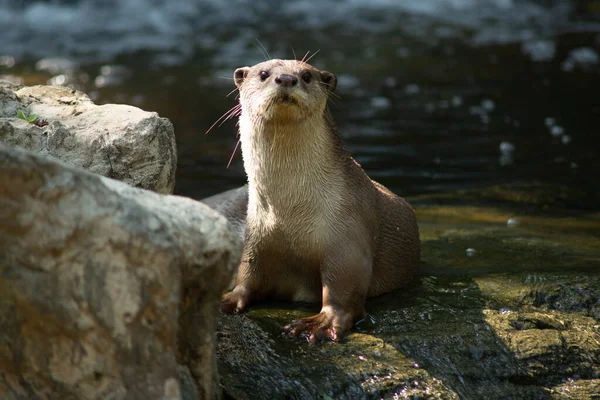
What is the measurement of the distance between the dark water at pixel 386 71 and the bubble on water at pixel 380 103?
2cm

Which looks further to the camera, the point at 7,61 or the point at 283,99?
the point at 7,61

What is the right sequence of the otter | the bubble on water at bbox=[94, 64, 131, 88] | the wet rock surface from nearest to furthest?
the wet rock surface, the otter, the bubble on water at bbox=[94, 64, 131, 88]

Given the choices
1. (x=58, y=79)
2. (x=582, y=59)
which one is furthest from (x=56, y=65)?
(x=582, y=59)

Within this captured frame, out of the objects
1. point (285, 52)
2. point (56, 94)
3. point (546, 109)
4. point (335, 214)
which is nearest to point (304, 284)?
point (335, 214)

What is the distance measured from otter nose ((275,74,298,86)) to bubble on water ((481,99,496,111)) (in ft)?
19.0

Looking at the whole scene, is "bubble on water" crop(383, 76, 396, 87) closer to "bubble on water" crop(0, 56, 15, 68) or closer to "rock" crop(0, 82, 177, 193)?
"bubble on water" crop(0, 56, 15, 68)

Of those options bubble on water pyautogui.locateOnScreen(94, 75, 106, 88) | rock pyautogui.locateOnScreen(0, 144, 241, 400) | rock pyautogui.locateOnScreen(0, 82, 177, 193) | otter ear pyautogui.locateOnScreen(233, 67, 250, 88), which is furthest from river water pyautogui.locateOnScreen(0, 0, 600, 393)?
rock pyautogui.locateOnScreen(0, 144, 241, 400)

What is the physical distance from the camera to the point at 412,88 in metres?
9.94

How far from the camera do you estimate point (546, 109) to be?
9.01 m

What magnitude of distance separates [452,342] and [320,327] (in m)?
0.53

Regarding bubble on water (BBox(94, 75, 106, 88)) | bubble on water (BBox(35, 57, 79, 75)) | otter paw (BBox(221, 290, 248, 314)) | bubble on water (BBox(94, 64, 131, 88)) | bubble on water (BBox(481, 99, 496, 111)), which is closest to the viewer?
otter paw (BBox(221, 290, 248, 314))

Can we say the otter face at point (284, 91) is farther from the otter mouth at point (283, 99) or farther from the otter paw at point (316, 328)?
the otter paw at point (316, 328)

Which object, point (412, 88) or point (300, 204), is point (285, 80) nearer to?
point (300, 204)

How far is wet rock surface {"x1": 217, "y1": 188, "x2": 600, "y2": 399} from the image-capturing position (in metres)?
3.19
